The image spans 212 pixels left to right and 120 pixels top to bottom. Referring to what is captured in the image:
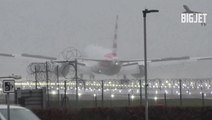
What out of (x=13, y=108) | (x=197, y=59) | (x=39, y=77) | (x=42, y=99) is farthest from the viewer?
(x=197, y=59)

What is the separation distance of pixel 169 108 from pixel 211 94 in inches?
1541

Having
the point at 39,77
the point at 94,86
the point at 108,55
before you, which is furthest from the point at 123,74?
the point at 39,77

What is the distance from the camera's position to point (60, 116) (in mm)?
39656

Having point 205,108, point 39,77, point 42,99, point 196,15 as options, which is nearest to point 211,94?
point 196,15

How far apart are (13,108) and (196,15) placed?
59.3 m

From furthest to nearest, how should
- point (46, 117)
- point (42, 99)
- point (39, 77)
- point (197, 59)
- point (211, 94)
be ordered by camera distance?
point (197, 59), point (211, 94), point (39, 77), point (42, 99), point (46, 117)

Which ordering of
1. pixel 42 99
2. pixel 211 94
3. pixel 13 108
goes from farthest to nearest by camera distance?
pixel 211 94 < pixel 42 99 < pixel 13 108

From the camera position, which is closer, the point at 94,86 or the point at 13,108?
the point at 13,108

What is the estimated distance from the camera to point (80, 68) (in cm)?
14612

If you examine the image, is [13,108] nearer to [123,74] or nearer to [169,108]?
[169,108]

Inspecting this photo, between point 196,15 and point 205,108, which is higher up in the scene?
point 196,15

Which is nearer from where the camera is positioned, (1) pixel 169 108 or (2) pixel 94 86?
(1) pixel 169 108

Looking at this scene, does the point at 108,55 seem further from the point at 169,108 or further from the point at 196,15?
the point at 169,108

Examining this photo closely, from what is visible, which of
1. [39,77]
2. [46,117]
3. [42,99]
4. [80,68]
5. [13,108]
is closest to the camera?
[13,108]
